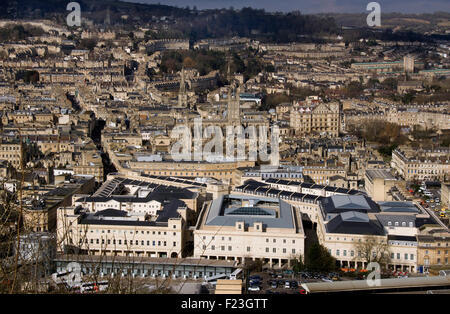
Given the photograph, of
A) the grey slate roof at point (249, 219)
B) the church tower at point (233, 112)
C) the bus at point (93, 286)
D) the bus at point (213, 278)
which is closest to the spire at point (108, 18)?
the church tower at point (233, 112)

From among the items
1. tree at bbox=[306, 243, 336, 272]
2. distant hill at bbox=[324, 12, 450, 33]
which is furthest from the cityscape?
distant hill at bbox=[324, 12, 450, 33]

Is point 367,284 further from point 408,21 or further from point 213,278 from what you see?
point 408,21

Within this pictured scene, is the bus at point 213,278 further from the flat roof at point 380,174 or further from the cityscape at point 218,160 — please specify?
the flat roof at point 380,174

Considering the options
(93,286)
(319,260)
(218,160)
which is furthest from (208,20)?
(93,286)

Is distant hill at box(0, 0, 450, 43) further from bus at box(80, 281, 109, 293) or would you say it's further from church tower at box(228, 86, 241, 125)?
bus at box(80, 281, 109, 293)

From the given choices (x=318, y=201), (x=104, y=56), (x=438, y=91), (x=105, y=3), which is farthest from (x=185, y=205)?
(x=105, y=3)

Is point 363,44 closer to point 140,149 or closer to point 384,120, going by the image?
point 384,120
